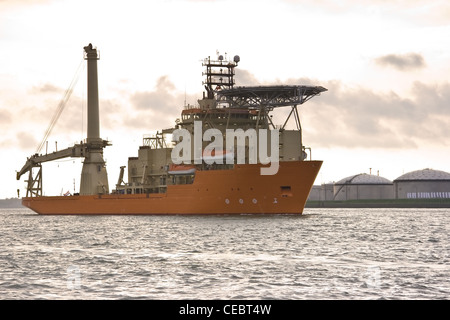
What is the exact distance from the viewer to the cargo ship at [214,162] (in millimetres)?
61188

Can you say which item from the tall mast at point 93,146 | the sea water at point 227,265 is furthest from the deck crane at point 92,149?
the sea water at point 227,265

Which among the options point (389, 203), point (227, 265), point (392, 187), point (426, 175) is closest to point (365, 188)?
point (392, 187)

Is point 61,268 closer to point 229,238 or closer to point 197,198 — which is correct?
point 229,238

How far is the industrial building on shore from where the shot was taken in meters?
138

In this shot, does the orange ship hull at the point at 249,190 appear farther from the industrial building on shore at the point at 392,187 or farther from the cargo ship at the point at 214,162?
the industrial building on shore at the point at 392,187

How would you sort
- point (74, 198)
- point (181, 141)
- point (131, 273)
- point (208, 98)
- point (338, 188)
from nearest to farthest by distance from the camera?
point (131, 273) → point (181, 141) → point (208, 98) → point (74, 198) → point (338, 188)

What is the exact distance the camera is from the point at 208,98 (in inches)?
2931

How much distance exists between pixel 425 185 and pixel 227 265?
4674 inches

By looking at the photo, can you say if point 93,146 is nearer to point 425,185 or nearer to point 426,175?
point 425,185

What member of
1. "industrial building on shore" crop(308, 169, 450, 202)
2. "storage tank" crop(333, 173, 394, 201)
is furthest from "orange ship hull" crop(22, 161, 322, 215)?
"storage tank" crop(333, 173, 394, 201)

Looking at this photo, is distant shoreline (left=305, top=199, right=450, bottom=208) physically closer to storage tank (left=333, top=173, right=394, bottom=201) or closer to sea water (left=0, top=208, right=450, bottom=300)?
storage tank (left=333, top=173, right=394, bottom=201)
